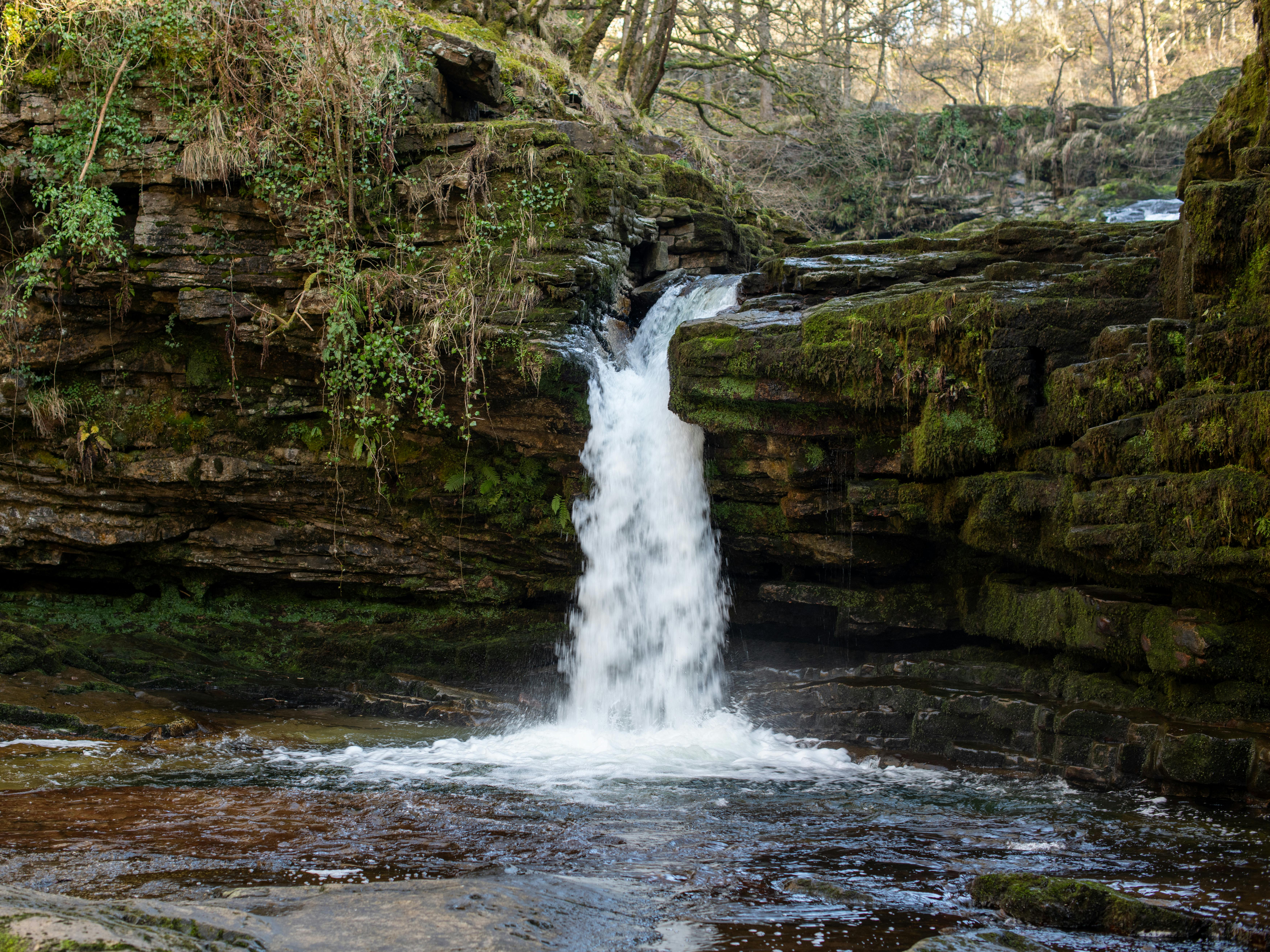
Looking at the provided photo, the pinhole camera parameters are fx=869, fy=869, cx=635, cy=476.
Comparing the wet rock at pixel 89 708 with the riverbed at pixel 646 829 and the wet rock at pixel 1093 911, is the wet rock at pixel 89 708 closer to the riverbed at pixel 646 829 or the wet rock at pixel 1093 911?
the riverbed at pixel 646 829

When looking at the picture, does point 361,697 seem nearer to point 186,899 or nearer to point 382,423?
point 382,423

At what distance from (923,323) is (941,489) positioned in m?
1.43

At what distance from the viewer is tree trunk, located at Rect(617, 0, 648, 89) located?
15078 mm

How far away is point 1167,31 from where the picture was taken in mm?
22891

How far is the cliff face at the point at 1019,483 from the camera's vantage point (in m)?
5.75

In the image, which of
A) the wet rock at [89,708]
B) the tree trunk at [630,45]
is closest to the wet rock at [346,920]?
the wet rock at [89,708]

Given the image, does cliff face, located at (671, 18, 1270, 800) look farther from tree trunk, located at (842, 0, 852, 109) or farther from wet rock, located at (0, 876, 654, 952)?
tree trunk, located at (842, 0, 852, 109)

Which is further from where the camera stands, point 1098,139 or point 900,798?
point 1098,139

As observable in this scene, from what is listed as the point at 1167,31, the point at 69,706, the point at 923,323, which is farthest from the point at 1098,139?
the point at 69,706

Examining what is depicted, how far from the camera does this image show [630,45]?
15.3 meters

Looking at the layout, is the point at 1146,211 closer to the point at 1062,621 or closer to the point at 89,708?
the point at 1062,621

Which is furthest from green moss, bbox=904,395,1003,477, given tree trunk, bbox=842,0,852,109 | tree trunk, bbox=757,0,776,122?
tree trunk, bbox=842,0,852,109

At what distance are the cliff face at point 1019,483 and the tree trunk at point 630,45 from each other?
7454 mm

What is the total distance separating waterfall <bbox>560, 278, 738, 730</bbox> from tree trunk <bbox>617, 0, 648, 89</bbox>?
8.63 metres
